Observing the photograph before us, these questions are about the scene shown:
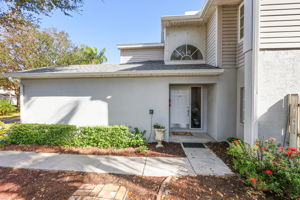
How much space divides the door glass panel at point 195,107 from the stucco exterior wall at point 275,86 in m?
3.43

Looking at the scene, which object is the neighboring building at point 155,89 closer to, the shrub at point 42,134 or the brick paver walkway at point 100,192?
the shrub at point 42,134

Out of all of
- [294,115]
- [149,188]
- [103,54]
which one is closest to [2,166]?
[149,188]

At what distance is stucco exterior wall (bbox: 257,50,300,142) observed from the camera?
10.2ft

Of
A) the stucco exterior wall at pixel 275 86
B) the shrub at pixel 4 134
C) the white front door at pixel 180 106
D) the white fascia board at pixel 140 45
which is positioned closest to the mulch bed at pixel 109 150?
the shrub at pixel 4 134

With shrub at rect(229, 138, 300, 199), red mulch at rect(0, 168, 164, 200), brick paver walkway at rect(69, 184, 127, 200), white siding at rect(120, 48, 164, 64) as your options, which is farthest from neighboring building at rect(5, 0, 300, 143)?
white siding at rect(120, 48, 164, 64)

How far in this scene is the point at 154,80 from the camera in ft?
17.2

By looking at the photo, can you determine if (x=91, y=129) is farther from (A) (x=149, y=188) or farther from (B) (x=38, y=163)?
(A) (x=149, y=188)

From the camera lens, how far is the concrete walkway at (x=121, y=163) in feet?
10.5

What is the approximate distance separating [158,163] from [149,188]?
105 cm

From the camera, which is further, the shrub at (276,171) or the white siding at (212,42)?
the white siding at (212,42)

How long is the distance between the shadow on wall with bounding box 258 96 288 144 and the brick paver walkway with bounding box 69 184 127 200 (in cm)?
363

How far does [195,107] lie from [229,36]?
3.50m

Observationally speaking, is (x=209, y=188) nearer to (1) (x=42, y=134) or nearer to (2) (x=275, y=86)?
(2) (x=275, y=86)

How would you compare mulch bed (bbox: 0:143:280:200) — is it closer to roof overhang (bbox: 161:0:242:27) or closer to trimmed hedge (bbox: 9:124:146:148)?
trimmed hedge (bbox: 9:124:146:148)
